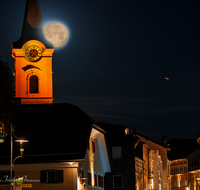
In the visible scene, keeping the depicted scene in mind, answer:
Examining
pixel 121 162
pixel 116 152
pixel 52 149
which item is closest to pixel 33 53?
pixel 116 152

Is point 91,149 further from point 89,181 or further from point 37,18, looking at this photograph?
point 37,18

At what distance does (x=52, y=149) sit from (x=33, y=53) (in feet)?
152

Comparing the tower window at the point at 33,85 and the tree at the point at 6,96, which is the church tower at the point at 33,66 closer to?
the tower window at the point at 33,85

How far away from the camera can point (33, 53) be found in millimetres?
77625

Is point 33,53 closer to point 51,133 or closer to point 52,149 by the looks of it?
point 51,133

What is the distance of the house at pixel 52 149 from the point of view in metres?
32.6

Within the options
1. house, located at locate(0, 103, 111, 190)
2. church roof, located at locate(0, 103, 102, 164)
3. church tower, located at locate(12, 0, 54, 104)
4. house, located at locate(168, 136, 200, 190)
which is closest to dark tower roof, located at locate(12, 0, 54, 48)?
church tower, located at locate(12, 0, 54, 104)

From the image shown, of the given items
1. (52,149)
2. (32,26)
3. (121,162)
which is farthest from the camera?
(32,26)

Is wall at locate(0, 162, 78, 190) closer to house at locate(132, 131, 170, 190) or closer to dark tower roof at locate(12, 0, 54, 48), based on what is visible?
house at locate(132, 131, 170, 190)

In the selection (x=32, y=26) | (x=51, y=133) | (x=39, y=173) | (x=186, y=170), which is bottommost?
(x=39, y=173)

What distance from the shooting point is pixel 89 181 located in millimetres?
38938

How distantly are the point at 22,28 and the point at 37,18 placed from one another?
3050 millimetres

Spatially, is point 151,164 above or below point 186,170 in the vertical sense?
below

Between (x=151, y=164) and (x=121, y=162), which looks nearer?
(x=121, y=162)
